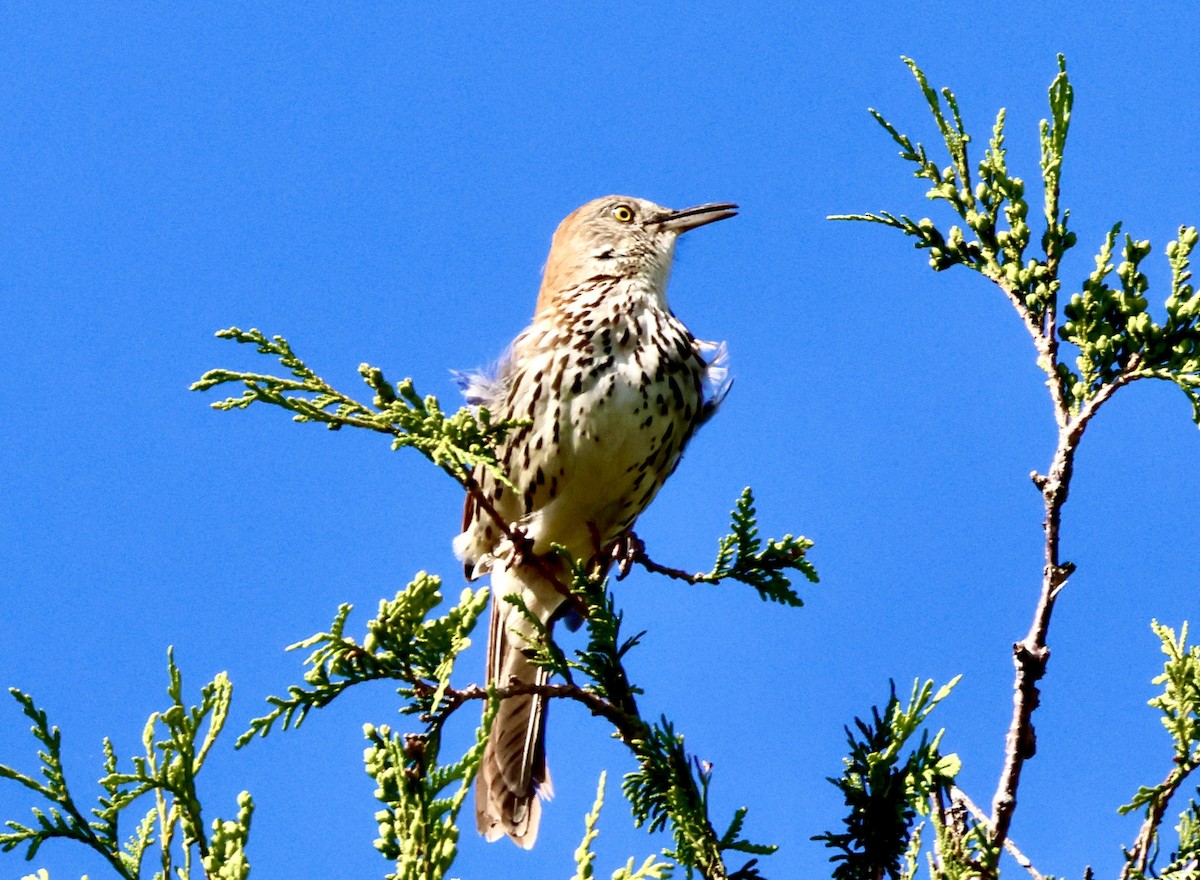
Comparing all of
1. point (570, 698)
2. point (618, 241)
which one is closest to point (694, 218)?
point (618, 241)

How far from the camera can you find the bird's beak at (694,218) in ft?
18.2

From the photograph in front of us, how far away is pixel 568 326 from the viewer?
465 centimetres

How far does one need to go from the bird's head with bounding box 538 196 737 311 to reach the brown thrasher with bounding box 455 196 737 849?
5.1 inches

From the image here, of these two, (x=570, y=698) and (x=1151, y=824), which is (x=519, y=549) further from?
(x=1151, y=824)

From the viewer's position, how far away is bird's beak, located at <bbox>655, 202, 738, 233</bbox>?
5535mm

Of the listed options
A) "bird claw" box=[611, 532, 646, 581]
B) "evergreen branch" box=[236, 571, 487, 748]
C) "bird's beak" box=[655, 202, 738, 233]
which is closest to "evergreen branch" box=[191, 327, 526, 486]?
"evergreen branch" box=[236, 571, 487, 748]

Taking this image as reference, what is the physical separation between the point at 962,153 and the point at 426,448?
1.49 metres

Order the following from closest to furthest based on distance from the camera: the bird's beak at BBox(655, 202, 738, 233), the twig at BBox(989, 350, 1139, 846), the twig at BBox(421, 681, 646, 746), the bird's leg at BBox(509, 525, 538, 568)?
the twig at BBox(989, 350, 1139, 846) < the twig at BBox(421, 681, 646, 746) < the bird's leg at BBox(509, 525, 538, 568) < the bird's beak at BBox(655, 202, 738, 233)

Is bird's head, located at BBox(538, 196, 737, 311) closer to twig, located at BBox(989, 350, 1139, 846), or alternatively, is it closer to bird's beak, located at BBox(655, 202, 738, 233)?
bird's beak, located at BBox(655, 202, 738, 233)

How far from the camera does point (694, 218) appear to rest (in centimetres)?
555

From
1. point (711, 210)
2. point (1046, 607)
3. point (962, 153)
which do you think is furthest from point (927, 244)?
point (711, 210)

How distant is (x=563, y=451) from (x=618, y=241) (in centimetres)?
123

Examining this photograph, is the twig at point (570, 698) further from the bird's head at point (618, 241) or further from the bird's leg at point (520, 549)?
the bird's head at point (618, 241)

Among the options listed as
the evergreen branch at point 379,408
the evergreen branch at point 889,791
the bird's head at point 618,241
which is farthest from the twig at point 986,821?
the bird's head at point 618,241
